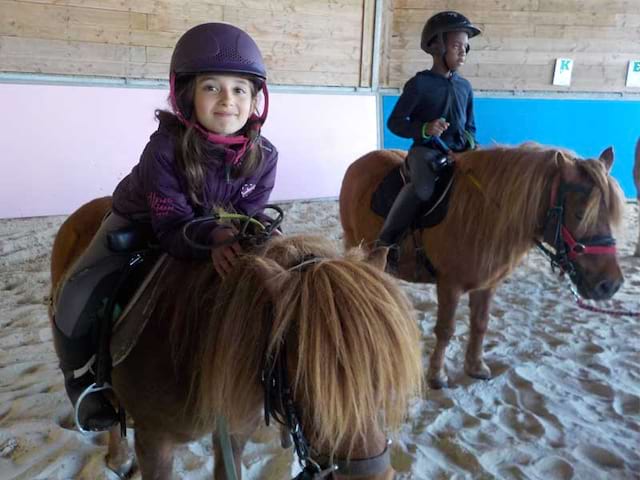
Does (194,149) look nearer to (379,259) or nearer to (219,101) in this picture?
(219,101)

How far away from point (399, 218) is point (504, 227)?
20.5 inches

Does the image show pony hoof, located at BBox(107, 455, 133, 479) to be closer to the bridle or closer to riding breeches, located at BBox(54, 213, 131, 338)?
riding breeches, located at BBox(54, 213, 131, 338)

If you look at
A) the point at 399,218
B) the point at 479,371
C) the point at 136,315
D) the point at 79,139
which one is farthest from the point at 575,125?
the point at 136,315

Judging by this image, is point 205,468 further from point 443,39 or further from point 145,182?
point 443,39

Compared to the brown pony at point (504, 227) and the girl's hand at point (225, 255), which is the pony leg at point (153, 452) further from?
the brown pony at point (504, 227)

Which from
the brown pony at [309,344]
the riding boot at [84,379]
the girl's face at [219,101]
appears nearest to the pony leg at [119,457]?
the riding boot at [84,379]

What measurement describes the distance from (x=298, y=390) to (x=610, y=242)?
1.67 meters

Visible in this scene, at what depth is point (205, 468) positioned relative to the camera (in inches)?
66.0

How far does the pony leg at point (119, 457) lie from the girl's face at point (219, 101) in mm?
1125

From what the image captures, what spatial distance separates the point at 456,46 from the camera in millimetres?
2367

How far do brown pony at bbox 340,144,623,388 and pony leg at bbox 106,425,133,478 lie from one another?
4.37 ft

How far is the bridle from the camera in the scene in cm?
192

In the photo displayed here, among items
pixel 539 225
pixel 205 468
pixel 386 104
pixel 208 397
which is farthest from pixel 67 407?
pixel 386 104

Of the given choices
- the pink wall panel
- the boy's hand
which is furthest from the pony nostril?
the pink wall panel
